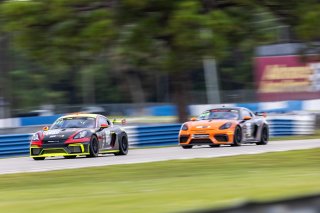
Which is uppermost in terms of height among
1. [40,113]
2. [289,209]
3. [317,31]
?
[317,31]

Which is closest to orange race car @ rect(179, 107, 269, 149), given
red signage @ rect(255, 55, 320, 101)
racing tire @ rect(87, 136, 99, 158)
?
racing tire @ rect(87, 136, 99, 158)

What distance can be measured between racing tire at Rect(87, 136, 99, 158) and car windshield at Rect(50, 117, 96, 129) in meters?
0.54

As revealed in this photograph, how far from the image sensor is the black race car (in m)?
19.9

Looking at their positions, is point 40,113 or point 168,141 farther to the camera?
point 40,113

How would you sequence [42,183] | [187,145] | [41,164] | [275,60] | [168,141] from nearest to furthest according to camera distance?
[42,183] → [41,164] → [187,145] → [168,141] → [275,60]

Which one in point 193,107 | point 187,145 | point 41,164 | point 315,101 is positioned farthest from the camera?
point 193,107

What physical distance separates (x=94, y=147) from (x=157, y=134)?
25.6ft

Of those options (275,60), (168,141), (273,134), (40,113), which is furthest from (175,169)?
(275,60)

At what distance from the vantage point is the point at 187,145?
939 inches

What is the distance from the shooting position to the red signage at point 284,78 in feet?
192

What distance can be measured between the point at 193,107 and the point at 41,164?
36232 mm

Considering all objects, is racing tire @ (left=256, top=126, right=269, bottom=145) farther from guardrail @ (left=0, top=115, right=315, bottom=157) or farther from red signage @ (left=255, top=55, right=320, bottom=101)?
red signage @ (left=255, top=55, right=320, bottom=101)

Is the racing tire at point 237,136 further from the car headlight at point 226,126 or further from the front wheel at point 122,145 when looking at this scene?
the front wheel at point 122,145

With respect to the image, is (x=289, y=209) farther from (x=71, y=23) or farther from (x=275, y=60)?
(x=275, y=60)
